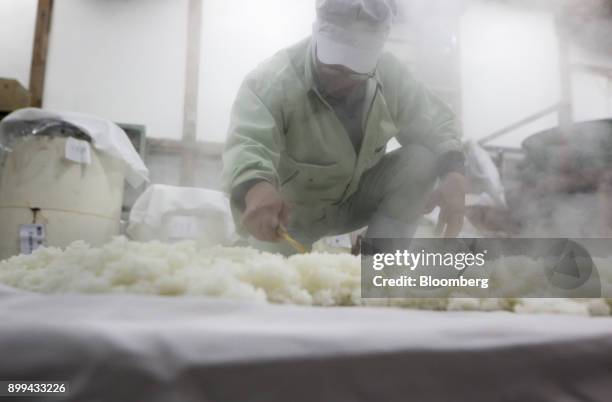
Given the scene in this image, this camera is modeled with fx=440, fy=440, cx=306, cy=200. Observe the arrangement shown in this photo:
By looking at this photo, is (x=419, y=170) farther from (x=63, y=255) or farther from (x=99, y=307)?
(x=99, y=307)

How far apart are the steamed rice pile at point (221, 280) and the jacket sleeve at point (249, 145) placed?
0.94 feet

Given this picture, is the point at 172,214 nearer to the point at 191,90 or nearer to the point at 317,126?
the point at 191,90

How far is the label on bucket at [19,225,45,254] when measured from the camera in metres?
1.49

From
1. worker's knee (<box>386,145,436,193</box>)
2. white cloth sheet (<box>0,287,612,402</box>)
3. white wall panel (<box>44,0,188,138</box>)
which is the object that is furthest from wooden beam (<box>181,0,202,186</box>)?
white cloth sheet (<box>0,287,612,402</box>)

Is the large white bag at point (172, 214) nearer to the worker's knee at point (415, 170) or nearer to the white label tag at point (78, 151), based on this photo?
the white label tag at point (78, 151)

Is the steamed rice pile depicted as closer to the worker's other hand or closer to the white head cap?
the worker's other hand

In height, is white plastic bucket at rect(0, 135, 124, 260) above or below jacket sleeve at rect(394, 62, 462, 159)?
below

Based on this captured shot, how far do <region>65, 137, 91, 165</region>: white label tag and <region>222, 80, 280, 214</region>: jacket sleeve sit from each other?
878 mm

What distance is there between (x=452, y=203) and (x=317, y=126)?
16.0 inches

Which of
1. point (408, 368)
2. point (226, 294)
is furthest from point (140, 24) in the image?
point (408, 368)

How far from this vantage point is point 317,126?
1154 millimetres

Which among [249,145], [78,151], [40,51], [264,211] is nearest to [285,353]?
[264,211]

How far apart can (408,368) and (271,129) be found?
75 centimetres

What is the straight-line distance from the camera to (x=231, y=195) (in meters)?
0.83
